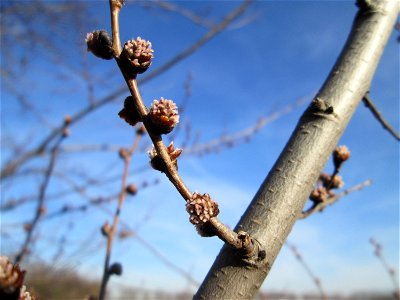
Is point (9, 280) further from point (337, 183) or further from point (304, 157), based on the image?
point (337, 183)

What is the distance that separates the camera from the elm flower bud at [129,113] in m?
0.88

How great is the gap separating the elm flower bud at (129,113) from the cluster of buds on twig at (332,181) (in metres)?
0.82

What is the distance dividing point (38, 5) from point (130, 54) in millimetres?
5604

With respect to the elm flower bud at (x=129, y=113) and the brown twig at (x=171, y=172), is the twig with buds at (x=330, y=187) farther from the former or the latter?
the elm flower bud at (x=129, y=113)

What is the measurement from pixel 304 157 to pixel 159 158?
17.2 inches

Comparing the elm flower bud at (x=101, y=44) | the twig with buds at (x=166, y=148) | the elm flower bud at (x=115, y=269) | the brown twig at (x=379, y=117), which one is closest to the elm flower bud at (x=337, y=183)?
the brown twig at (x=379, y=117)

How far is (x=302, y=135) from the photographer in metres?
1.09

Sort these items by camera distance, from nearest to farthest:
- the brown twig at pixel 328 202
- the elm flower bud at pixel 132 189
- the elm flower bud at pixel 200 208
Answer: the elm flower bud at pixel 200 208 < the brown twig at pixel 328 202 < the elm flower bud at pixel 132 189

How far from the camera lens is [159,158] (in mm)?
822

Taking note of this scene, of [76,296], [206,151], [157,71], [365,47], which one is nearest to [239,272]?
[365,47]

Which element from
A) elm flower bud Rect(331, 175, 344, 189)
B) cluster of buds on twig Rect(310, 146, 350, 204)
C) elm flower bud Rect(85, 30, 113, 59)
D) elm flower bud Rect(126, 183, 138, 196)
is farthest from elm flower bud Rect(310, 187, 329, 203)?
elm flower bud Rect(126, 183, 138, 196)

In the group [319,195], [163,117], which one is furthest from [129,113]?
[319,195]

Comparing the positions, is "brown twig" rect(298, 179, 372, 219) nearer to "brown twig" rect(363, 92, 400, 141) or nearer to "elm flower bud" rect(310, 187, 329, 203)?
"elm flower bud" rect(310, 187, 329, 203)

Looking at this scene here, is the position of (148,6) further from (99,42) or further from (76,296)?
(76,296)
